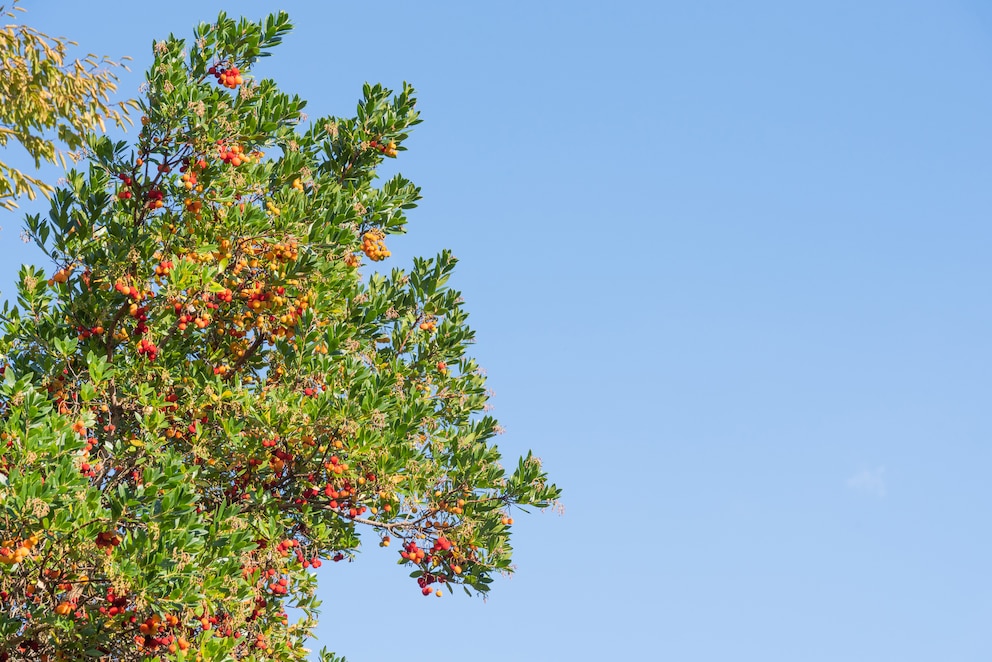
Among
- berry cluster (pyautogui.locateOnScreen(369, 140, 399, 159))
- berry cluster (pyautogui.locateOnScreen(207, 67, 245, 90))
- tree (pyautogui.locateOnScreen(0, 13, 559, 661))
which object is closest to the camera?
tree (pyautogui.locateOnScreen(0, 13, 559, 661))

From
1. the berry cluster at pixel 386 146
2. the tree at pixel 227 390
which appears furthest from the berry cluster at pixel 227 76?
the berry cluster at pixel 386 146

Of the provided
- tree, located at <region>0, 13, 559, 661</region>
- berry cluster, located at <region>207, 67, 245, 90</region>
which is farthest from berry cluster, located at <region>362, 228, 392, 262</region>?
berry cluster, located at <region>207, 67, 245, 90</region>

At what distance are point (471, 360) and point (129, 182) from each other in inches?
173

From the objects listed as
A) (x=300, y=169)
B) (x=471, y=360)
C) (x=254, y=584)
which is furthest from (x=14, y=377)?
(x=471, y=360)

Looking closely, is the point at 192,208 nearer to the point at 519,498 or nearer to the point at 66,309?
the point at 66,309

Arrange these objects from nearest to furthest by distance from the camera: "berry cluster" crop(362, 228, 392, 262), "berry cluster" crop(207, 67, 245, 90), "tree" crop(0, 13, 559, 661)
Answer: "tree" crop(0, 13, 559, 661), "berry cluster" crop(207, 67, 245, 90), "berry cluster" crop(362, 228, 392, 262)

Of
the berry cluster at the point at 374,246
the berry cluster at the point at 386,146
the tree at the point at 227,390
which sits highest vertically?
the berry cluster at the point at 386,146

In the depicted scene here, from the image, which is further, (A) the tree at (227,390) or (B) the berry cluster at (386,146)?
(B) the berry cluster at (386,146)

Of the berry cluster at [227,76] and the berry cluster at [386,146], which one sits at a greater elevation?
the berry cluster at [386,146]

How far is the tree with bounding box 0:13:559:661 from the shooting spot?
9102 mm

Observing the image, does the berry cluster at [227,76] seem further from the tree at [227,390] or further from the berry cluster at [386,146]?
the berry cluster at [386,146]

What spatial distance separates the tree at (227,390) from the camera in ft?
29.9

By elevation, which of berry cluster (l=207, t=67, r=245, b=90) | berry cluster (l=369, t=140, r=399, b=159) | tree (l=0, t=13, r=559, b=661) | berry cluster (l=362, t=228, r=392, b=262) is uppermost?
berry cluster (l=369, t=140, r=399, b=159)

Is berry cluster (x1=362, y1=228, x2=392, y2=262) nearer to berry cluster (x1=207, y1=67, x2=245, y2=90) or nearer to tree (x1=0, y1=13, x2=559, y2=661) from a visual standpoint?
tree (x1=0, y1=13, x2=559, y2=661)
